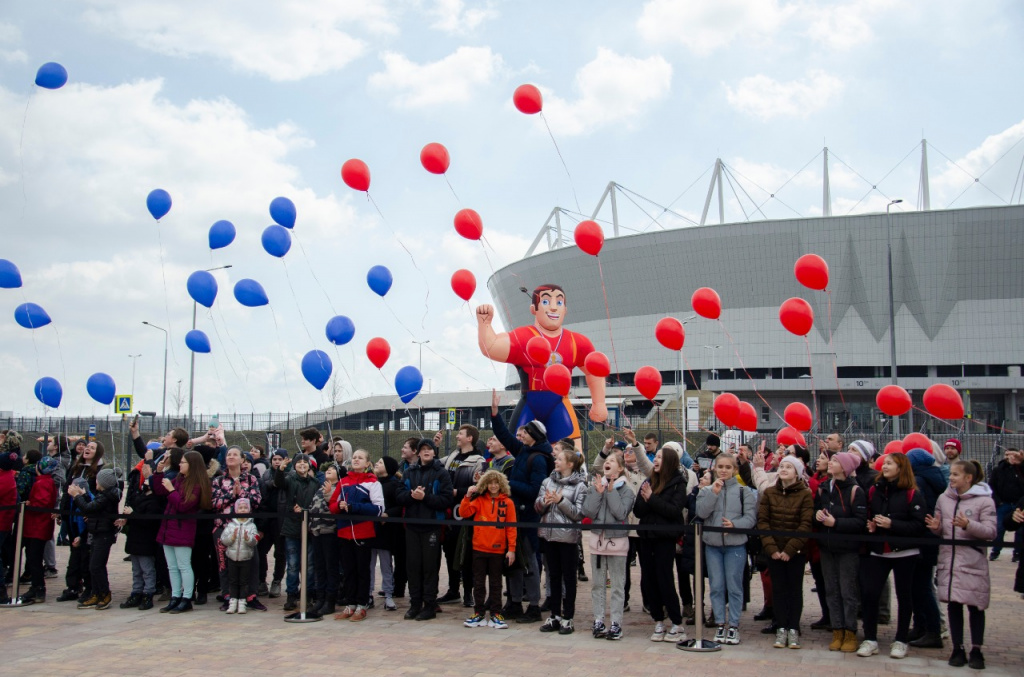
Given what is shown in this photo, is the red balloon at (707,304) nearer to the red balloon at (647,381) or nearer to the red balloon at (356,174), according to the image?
the red balloon at (647,381)

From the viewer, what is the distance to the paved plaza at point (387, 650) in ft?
23.2

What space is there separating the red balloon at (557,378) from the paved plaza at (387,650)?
147 inches

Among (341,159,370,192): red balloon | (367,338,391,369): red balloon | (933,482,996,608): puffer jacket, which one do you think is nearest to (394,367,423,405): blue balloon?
(367,338,391,369): red balloon

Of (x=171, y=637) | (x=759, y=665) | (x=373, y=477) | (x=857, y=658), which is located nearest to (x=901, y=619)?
(x=857, y=658)

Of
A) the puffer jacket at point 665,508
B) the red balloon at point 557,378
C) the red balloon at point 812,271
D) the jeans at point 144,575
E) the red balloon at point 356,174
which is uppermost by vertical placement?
the red balloon at point 356,174

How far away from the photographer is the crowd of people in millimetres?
7734

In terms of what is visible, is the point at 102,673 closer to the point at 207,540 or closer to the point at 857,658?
the point at 207,540

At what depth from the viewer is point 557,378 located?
12516mm

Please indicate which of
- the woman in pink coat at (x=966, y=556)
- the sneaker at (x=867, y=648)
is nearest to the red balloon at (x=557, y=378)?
the sneaker at (x=867, y=648)

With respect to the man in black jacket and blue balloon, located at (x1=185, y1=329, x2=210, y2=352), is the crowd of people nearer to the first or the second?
the man in black jacket

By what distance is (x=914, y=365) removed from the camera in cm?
6041

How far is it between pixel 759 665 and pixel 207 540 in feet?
20.8

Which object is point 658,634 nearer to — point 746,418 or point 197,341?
point 746,418

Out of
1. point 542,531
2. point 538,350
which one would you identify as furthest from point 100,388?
point 542,531
